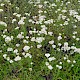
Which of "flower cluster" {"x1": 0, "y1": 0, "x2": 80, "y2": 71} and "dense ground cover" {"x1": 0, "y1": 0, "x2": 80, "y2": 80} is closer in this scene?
"dense ground cover" {"x1": 0, "y1": 0, "x2": 80, "y2": 80}

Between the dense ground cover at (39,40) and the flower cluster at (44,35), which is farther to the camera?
the flower cluster at (44,35)

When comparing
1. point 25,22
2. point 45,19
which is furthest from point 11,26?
point 45,19

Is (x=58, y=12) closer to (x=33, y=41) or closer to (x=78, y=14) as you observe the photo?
(x=78, y=14)

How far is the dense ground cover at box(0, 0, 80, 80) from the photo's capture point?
2.94 meters

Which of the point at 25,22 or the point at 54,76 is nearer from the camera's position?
the point at 54,76

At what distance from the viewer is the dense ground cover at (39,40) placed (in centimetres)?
294

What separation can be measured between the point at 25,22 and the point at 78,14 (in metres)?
0.84

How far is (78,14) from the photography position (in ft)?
12.7

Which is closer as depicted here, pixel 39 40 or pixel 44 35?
pixel 39 40

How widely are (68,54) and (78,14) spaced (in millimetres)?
930

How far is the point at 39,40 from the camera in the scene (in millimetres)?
3193

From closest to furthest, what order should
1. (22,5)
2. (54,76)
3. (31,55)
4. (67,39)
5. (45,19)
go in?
(54,76)
(31,55)
(67,39)
(45,19)
(22,5)

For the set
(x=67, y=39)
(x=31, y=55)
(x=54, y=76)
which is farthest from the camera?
(x=67, y=39)

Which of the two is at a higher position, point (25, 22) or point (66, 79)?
point (25, 22)
